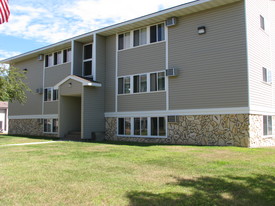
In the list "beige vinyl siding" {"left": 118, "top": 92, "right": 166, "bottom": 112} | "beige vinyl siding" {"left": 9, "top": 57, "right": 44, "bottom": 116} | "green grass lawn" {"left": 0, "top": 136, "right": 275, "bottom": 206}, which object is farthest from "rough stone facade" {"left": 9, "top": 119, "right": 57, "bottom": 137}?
"green grass lawn" {"left": 0, "top": 136, "right": 275, "bottom": 206}

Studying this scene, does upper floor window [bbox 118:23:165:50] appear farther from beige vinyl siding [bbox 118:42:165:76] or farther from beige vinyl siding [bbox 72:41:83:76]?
beige vinyl siding [bbox 72:41:83:76]

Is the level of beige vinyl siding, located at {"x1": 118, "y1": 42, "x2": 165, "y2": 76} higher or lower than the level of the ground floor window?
higher

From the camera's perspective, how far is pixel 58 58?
861 inches

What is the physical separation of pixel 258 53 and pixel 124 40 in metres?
7.82

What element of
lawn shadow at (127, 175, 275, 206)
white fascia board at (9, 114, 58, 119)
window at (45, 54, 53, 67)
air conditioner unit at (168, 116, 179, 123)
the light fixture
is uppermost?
window at (45, 54, 53, 67)

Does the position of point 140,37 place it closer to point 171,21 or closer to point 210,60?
point 171,21

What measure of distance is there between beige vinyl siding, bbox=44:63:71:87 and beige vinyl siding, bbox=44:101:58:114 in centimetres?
144

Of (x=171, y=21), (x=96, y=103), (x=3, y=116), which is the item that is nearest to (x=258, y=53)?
(x=171, y=21)

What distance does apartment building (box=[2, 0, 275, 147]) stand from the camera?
13219 mm

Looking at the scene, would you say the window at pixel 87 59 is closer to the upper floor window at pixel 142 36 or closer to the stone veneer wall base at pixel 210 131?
the upper floor window at pixel 142 36

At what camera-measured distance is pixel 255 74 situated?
13586 millimetres

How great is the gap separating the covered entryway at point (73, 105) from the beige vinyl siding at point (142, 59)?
2.05 metres

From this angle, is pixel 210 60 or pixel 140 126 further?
pixel 140 126

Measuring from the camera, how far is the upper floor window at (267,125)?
14.5m
